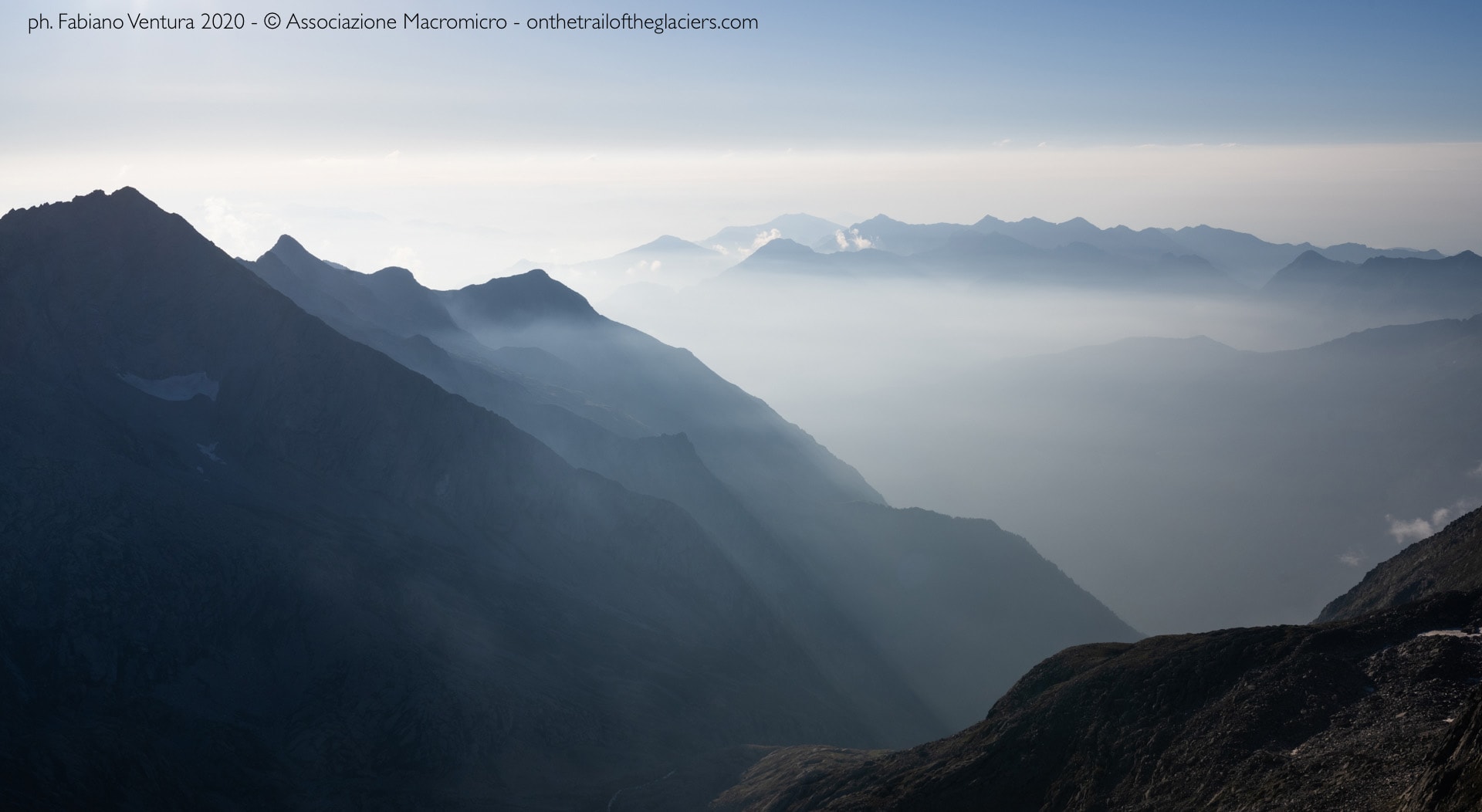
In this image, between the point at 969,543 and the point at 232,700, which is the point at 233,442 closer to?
the point at 232,700

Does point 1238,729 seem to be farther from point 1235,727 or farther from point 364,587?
point 364,587

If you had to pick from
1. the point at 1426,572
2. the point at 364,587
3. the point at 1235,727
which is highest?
the point at 364,587

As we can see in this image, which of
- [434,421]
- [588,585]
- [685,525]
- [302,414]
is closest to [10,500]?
[302,414]

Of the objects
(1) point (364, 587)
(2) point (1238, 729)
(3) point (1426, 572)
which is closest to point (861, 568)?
(1) point (364, 587)

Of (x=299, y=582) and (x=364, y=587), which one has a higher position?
(x=299, y=582)

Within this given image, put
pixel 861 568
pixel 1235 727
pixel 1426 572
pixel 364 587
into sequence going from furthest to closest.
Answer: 1. pixel 861 568
2. pixel 364 587
3. pixel 1426 572
4. pixel 1235 727

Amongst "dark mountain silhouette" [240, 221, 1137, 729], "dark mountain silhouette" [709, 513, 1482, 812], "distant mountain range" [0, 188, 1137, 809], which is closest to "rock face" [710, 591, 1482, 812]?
"dark mountain silhouette" [709, 513, 1482, 812]

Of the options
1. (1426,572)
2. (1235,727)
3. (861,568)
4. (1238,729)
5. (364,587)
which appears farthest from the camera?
(861,568)
